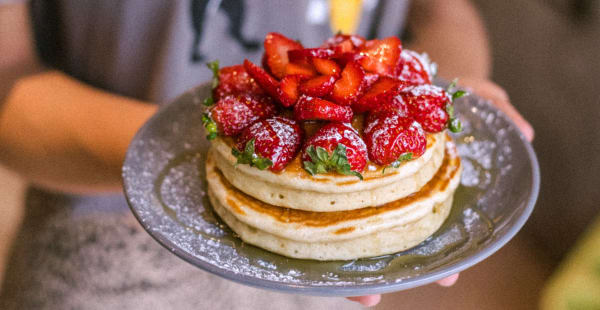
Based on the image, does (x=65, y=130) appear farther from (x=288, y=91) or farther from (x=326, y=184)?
(x=326, y=184)

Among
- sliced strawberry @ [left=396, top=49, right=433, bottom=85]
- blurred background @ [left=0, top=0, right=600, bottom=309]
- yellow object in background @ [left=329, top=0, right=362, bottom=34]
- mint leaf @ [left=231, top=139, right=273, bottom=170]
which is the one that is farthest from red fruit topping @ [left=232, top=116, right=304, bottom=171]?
blurred background @ [left=0, top=0, right=600, bottom=309]

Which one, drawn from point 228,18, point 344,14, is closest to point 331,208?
point 228,18

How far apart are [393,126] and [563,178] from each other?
2438 mm

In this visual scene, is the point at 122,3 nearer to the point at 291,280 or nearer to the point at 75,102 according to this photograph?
the point at 75,102

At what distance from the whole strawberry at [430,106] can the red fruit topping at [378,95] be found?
0.06 meters

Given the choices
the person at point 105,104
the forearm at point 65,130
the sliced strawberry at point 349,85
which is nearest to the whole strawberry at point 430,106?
the sliced strawberry at point 349,85

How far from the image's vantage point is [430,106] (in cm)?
118

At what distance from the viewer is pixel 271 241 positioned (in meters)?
1.16

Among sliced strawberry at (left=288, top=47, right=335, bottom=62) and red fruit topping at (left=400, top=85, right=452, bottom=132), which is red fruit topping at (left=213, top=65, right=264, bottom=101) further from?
red fruit topping at (left=400, top=85, right=452, bottom=132)

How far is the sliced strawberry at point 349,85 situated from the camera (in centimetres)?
113

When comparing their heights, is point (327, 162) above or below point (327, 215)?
above

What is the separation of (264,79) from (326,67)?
15 cm

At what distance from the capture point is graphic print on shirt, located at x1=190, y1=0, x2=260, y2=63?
1.84 metres

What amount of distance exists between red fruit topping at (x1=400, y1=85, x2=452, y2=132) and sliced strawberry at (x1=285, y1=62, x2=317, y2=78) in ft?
0.77
